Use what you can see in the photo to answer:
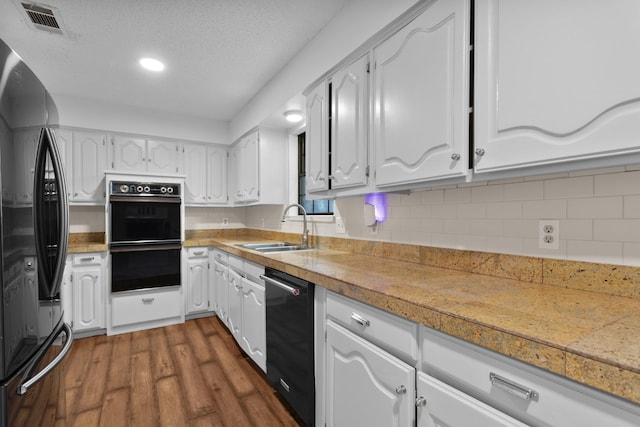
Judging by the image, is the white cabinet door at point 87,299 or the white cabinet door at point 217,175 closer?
the white cabinet door at point 87,299

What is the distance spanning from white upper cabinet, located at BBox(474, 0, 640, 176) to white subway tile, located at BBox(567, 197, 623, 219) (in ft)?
0.95

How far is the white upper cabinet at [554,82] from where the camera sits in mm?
801

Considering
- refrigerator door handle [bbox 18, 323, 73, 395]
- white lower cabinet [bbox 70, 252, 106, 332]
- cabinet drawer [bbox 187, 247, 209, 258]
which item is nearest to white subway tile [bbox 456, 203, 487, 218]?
refrigerator door handle [bbox 18, 323, 73, 395]

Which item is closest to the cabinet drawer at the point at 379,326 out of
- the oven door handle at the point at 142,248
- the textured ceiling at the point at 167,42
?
the textured ceiling at the point at 167,42

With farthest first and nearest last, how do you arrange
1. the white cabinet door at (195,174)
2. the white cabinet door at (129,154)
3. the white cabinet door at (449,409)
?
the white cabinet door at (195,174)
the white cabinet door at (129,154)
the white cabinet door at (449,409)

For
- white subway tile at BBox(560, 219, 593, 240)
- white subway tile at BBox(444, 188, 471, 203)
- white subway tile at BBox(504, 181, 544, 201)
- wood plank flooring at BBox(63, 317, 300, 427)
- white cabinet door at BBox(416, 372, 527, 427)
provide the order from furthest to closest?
wood plank flooring at BBox(63, 317, 300, 427) < white subway tile at BBox(444, 188, 471, 203) < white subway tile at BBox(504, 181, 544, 201) < white subway tile at BBox(560, 219, 593, 240) < white cabinet door at BBox(416, 372, 527, 427)

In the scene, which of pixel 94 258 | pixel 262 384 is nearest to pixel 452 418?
pixel 262 384

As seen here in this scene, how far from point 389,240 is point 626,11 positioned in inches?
54.5

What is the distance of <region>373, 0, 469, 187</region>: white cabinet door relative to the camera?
119cm

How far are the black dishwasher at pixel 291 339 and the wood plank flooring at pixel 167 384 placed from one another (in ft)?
0.71

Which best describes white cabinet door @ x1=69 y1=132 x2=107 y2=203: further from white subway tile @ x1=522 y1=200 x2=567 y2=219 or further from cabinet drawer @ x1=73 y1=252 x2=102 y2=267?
white subway tile @ x1=522 y1=200 x2=567 y2=219

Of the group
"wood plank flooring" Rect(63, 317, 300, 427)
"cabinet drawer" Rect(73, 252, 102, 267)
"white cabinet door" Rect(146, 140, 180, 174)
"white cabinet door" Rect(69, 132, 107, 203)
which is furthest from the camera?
"white cabinet door" Rect(146, 140, 180, 174)

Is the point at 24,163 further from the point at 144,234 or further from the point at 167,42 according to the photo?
the point at 144,234

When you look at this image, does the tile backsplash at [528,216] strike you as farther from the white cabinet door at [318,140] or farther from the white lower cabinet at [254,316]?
the white lower cabinet at [254,316]
